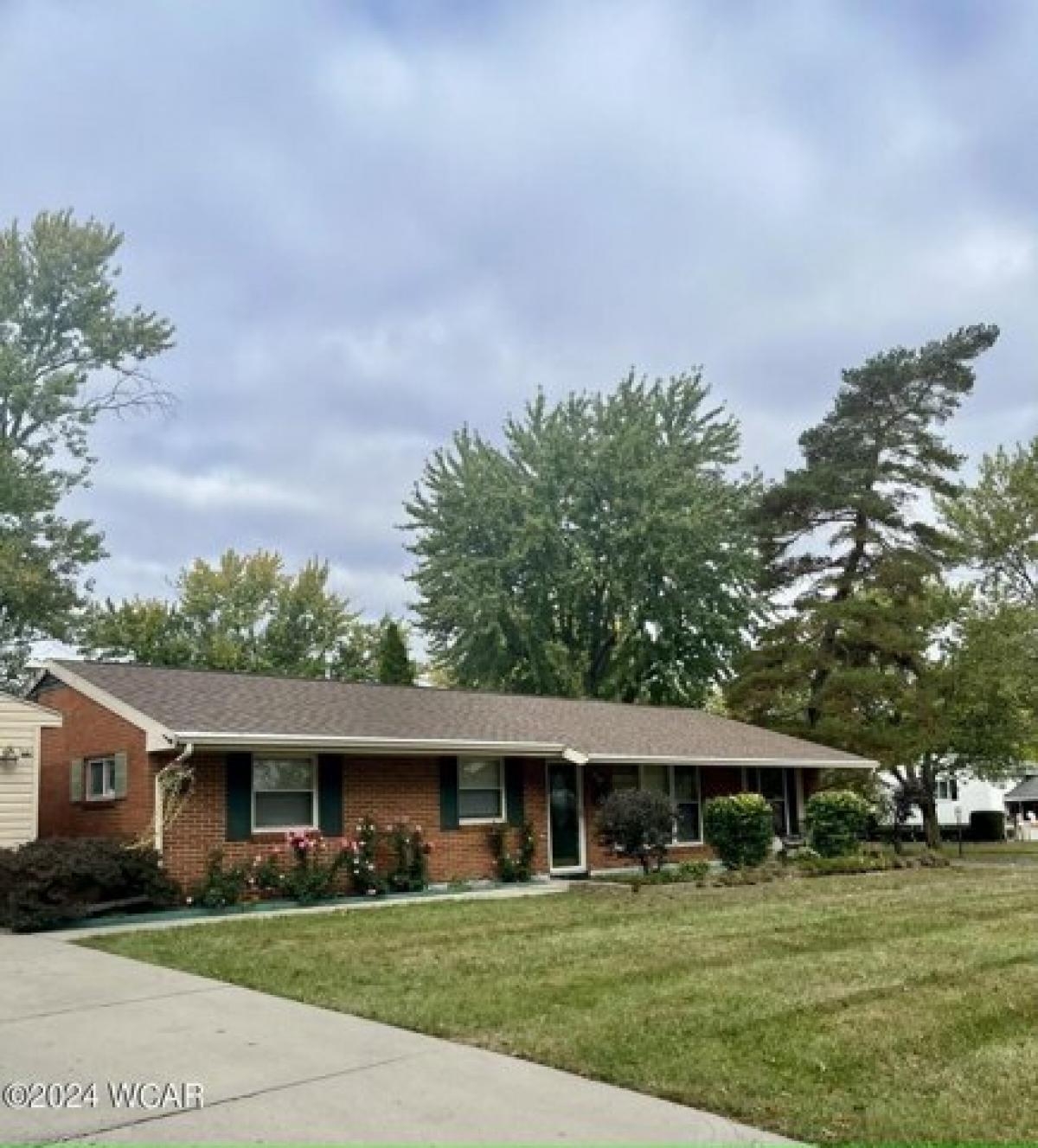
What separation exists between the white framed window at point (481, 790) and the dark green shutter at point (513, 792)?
0.07m

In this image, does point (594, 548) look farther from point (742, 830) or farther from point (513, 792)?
point (513, 792)

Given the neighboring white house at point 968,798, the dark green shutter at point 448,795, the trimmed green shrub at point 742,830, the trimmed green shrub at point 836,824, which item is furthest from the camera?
the neighboring white house at point 968,798

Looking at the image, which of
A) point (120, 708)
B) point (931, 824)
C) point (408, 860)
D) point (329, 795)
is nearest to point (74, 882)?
point (120, 708)

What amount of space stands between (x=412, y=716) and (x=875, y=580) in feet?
58.9

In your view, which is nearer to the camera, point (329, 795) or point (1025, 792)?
point (329, 795)

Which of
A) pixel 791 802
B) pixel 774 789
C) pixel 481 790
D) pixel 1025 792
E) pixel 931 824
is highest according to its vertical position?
pixel 481 790

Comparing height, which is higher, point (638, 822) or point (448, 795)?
point (448, 795)

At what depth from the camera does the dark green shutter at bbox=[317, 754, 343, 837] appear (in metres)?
16.1

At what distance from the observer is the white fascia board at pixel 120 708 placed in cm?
1433

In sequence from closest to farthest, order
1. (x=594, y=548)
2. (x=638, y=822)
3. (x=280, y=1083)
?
1. (x=280, y=1083)
2. (x=638, y=822)
3. (x=594, y=548)

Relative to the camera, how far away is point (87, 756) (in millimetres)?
16344

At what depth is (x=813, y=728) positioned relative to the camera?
30047 mm

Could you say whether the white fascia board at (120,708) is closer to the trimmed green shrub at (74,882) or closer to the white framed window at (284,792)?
the trimmed green shrub at (74,882)

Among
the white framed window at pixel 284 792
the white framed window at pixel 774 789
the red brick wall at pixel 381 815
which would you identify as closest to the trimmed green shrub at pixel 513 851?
the red brick wall at pixel 381 815
